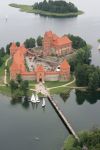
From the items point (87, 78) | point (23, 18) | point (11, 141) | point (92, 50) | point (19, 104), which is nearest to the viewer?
point (11, 141)

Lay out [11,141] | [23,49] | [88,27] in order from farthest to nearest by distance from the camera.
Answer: [88,27] < [23,49] < [11,141]

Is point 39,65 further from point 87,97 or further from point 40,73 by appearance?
point 87,97

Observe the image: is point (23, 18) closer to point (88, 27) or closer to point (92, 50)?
point (88, 27)

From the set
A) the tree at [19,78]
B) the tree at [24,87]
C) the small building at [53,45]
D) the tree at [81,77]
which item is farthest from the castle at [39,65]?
the tree at [24,87]

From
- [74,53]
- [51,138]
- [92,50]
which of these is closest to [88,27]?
[92,50]

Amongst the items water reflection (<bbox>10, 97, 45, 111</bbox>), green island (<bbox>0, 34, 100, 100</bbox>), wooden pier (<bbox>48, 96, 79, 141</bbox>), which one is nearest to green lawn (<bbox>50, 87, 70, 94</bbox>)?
green island (<bbox>0, 34, 100, 100</bbox>)

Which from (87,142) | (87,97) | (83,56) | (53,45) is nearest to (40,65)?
(87,97)

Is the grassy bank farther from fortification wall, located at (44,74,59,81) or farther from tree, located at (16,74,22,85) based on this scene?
tree, located at (16,74,22,85)
